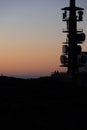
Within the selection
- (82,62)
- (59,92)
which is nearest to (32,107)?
(59,92)

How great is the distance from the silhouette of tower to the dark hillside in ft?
104

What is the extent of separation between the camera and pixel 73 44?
3730 inches

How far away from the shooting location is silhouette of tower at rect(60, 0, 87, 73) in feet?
307

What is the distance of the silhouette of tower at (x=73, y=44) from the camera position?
93.6 metres

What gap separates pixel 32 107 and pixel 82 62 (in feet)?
168

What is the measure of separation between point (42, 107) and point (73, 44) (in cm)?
5174

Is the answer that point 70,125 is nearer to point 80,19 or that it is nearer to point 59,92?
point 59,92

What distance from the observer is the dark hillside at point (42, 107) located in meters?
38.2

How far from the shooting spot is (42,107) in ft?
145

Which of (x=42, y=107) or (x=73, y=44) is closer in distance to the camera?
(x=42, y=107)

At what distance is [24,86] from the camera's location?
60.8 m

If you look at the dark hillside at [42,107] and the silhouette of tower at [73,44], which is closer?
the dark hillside at [42,107]

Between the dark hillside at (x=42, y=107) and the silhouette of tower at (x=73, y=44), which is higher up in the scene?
the silhouette of tower at (x=73, y=44)

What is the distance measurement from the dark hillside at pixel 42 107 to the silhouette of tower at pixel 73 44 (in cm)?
3156
